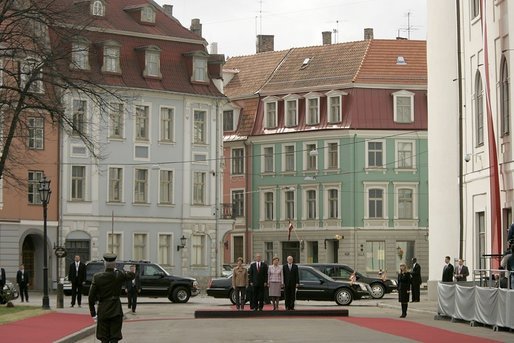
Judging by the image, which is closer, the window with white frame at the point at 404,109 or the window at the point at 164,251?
the window at the point at 164,251

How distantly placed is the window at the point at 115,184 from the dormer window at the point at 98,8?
842cm

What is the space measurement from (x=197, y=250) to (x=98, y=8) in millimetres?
14700

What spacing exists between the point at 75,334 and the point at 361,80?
192 ft

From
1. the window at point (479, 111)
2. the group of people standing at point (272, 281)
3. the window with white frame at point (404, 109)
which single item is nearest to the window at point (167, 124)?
the window with white frame at point (404, 109)

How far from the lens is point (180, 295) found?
55.0 m

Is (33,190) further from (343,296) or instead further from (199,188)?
(343,296)

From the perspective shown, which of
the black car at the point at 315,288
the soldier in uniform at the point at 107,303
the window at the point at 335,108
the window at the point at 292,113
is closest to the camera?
the soldier in uniform at the point at 107,303

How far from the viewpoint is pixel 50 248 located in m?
71.4

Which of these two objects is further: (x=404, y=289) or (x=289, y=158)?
(x=289, y=158)

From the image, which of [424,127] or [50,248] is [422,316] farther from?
[424,127]

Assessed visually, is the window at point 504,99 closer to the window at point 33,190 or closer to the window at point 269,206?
A: the window at point 33,190

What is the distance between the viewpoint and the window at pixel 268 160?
9194 cm

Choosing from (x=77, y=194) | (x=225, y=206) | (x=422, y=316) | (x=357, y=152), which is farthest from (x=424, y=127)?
(x=422, y=316)

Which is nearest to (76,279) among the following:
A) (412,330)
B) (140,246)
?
(412,330)
